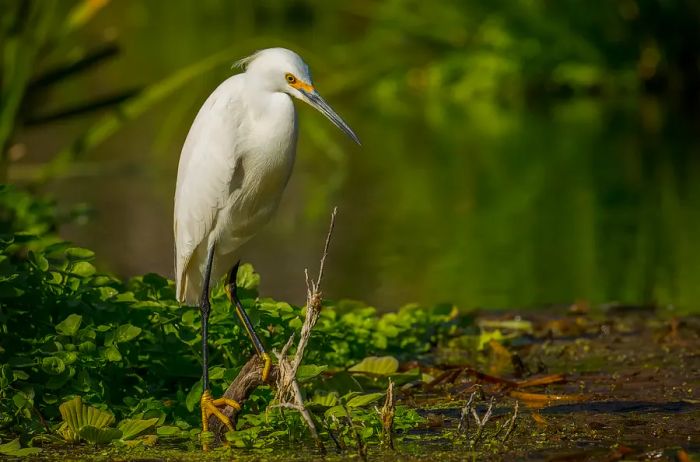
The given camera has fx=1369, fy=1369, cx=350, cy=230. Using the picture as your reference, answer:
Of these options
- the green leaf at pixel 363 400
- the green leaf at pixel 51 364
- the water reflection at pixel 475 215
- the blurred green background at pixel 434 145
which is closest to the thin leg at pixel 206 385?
the green leaf at pixel 363 400

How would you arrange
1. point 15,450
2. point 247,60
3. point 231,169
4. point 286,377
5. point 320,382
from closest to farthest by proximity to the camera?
point 286,377, point 15,450, point 231,169, point 247,60, point 320,382

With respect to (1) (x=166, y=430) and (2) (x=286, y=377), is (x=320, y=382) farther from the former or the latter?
(2) (x=286, y=377)

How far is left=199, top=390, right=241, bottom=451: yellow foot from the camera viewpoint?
4.80m

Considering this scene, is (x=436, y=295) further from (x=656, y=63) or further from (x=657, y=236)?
(x=656, y=63)

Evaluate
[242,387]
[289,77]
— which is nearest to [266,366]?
[242,387]

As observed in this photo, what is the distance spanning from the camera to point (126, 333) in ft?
Answer: 16.5

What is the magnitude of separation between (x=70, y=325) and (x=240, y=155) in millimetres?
885

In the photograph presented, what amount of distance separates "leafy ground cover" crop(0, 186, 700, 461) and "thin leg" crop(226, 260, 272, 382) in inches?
3.6

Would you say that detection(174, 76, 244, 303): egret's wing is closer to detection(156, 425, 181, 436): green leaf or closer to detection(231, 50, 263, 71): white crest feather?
detection(231, 50, 263, 71): white crest feather

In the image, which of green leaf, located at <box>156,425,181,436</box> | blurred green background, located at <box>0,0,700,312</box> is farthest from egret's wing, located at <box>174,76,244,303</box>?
blurred green background, located at <box>0,0,700,312</box>

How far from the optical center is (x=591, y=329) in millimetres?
6809

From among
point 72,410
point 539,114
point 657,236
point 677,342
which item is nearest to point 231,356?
point 72,410

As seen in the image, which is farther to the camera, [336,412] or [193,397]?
[193,397]

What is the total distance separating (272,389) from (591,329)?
233 cm
